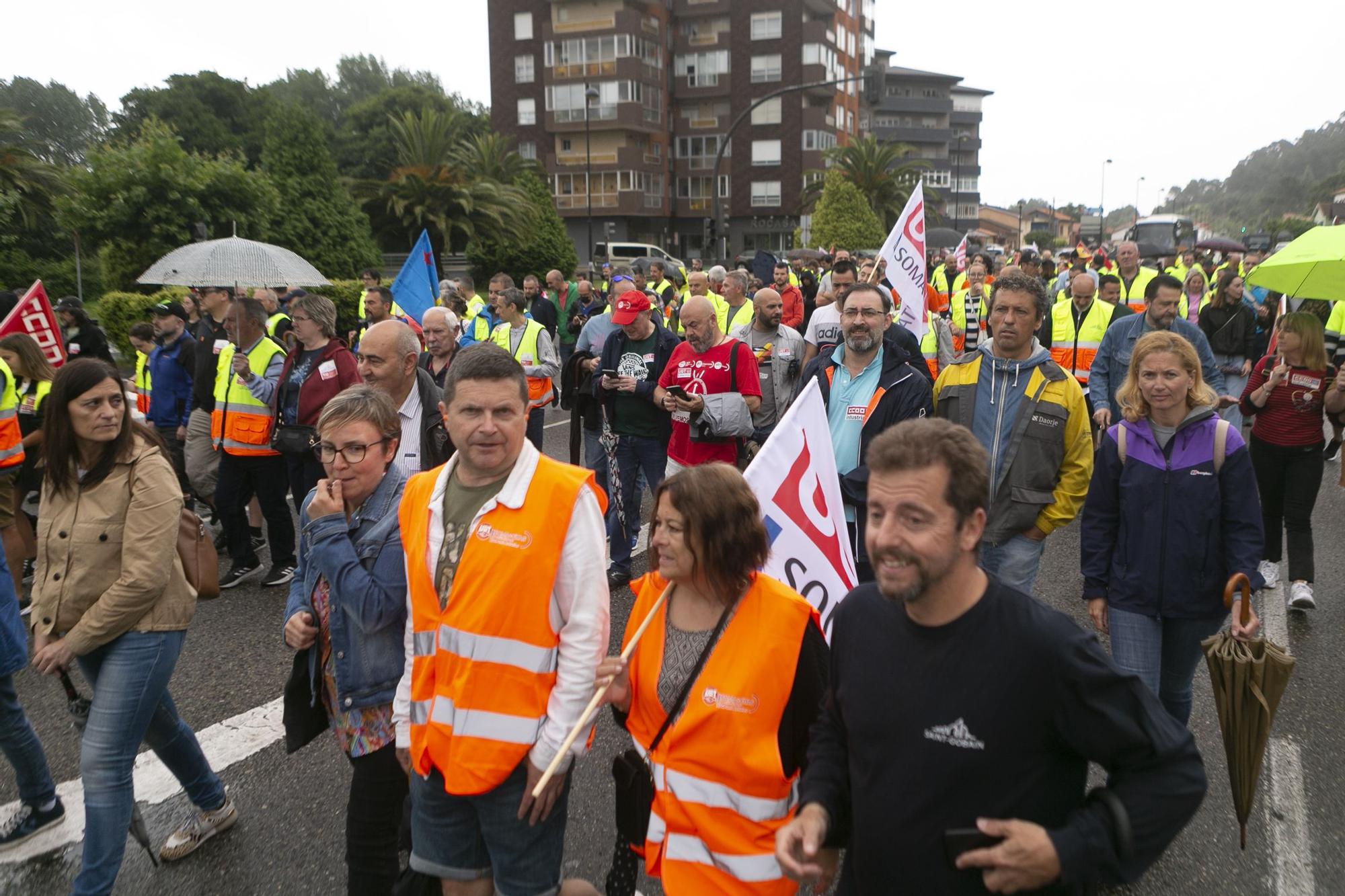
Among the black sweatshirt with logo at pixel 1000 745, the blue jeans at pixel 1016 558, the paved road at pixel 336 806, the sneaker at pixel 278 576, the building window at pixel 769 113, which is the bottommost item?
the paved road at pixel 336 806

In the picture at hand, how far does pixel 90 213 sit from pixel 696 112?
49.3m

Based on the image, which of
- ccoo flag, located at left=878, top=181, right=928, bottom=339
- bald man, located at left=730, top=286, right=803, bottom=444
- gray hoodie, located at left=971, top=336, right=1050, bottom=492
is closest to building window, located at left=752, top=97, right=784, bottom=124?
ccoo flag, located at left=878, top=181, right=928, bottom=339

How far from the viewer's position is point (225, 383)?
6.65m

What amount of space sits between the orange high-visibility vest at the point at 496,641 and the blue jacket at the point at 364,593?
245mm

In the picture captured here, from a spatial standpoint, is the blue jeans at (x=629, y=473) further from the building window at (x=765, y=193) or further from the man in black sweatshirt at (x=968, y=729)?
the building window at (x=765, y=193)

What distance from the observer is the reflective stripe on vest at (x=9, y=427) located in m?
5.51

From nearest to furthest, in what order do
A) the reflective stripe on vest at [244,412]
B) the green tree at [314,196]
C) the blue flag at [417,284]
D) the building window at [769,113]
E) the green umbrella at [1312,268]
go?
the green umbrella at [1312,268], the reflective stripe on vest at [244,412], the blue flag at [417,284], the green tree at [314,196], the building window at [769,113]

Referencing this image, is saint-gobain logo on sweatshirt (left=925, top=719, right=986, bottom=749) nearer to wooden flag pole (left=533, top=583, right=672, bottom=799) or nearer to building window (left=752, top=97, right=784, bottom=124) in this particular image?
wooden flag pole (left=533, top=583, right=672, bottom=799)

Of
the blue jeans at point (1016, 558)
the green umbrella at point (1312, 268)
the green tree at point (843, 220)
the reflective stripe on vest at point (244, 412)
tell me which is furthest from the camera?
the green tree at point (843, 220)

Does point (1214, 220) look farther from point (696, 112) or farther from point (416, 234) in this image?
point (416, 234)

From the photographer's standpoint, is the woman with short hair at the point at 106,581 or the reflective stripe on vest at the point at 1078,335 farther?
the reflective stripe on vest at the point at 1078,335

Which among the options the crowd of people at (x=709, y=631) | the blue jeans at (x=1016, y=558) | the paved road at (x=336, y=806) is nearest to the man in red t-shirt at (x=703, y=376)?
the crowd of people at (x=709, y=631)

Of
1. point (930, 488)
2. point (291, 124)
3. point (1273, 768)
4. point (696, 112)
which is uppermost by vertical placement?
point (696, 112)

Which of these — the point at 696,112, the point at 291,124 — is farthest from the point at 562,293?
the point at 696,112
